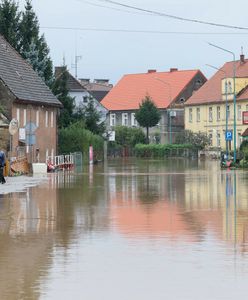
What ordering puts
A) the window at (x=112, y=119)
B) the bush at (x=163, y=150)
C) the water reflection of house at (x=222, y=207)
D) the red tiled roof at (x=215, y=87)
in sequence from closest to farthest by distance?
1. the water reflection of house at (x=222, y=207)
2. the red tiled roof at (x=215, y=87)
3. the bush at (x=163, y=150)
4. the window at (x=112, y=119)

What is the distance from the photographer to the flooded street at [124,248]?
11.5m

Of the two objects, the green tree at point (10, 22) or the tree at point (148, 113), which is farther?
the tree at point (148, 113)

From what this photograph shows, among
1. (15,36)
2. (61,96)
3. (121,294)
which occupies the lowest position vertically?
(121,294)

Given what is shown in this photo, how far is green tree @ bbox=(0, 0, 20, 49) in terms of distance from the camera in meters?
74.0

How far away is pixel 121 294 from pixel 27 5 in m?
67.3

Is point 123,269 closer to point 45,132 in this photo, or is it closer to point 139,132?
point 45,132

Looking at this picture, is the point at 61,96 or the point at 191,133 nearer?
the point at 61,96

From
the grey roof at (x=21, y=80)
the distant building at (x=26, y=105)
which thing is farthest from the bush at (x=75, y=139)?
the grey roof at (x=21, y=80)

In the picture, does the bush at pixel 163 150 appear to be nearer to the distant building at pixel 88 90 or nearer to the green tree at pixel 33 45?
the distant building at pixel 88 90

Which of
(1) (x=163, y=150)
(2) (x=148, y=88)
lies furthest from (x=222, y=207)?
(2) (x=148, y=88)

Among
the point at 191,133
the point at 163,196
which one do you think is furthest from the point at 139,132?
the point at 163,196

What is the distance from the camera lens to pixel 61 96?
257 ft

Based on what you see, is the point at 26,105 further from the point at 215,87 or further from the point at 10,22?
the point at 215,87

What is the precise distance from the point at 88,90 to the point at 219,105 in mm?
32732
